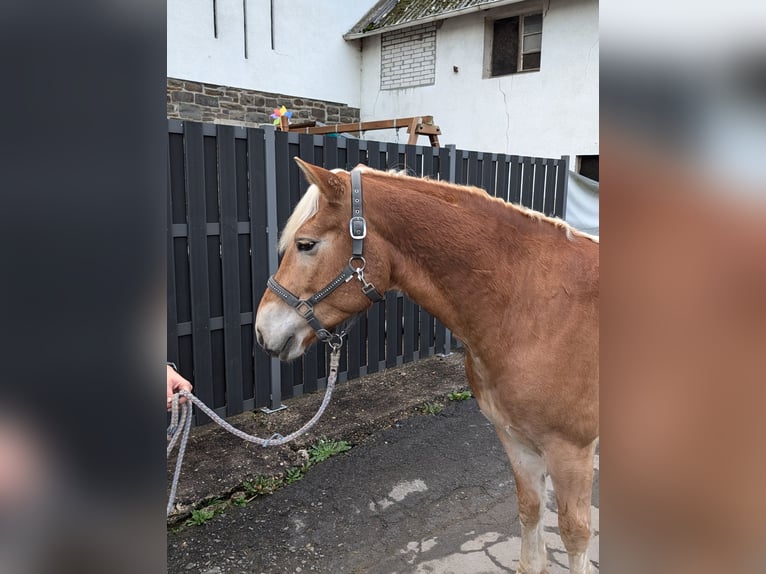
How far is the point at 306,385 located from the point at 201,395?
3.06ft

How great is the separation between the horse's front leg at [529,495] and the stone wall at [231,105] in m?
8.26

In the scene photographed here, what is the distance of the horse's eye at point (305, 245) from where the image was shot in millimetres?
1957

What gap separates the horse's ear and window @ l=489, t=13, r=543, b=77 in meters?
8.65

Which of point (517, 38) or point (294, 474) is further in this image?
point (517, 38)

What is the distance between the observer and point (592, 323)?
1920 millimetres

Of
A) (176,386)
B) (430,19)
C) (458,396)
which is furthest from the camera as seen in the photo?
(430,19)

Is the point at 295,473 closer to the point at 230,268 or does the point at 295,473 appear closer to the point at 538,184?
the point at 230,268

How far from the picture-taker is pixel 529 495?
225cm

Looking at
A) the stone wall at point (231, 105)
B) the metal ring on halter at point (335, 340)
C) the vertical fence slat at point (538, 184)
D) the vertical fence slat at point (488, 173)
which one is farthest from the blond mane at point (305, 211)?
the stone wall at point (231, 105)

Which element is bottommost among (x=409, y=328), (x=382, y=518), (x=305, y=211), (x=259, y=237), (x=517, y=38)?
(x=382, y=518)

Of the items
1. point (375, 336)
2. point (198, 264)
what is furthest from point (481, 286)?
point (375, 336)

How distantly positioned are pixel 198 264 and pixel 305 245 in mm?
1915
